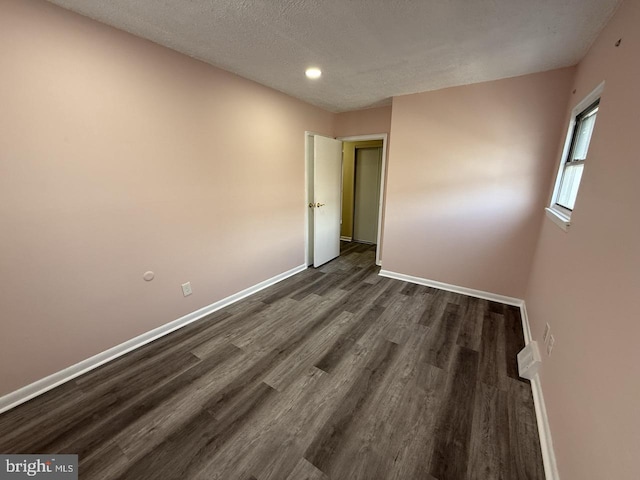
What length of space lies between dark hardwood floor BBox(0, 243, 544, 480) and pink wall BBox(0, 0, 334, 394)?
430mm

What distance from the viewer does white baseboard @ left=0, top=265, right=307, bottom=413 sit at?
1.60 meters

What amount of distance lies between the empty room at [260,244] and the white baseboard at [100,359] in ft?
0.04

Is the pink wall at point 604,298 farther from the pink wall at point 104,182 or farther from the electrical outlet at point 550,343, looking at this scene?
the pink wall at point 104,182

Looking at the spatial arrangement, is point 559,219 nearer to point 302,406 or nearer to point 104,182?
point 302,406

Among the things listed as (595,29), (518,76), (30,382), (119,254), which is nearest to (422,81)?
(518,76)

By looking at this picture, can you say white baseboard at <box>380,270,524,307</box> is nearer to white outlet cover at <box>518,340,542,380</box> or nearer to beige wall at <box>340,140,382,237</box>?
white outlet cover at <box>518,340,542,380</box>

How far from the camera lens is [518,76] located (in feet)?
8.08

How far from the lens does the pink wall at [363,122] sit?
3666 mm

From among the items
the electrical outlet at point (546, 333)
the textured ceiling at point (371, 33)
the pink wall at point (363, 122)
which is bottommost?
the electrical outlet at point (546, 333)

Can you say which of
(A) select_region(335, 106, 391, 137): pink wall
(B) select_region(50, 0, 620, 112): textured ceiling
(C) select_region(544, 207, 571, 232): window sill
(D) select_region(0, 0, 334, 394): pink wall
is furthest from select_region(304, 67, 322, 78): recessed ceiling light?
(C) select_region(544, 207, 571, 232): window sill

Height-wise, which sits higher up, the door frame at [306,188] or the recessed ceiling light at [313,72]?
the recessed ceiling light at [313,72]

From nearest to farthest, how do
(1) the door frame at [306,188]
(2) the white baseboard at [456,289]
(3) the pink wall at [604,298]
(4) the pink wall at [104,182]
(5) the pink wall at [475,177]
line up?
(3) the pink wall at [604,298], (4) the pink wall at [104,182], (5) the pink wall at [475,177], (2) the white baseboard at [456,289], (1) the door frame at [306,188]

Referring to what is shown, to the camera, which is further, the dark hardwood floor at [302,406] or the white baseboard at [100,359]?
the white baseboard at [100,359]

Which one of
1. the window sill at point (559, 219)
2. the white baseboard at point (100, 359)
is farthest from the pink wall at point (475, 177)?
the white baseboard at point (100, 359)
